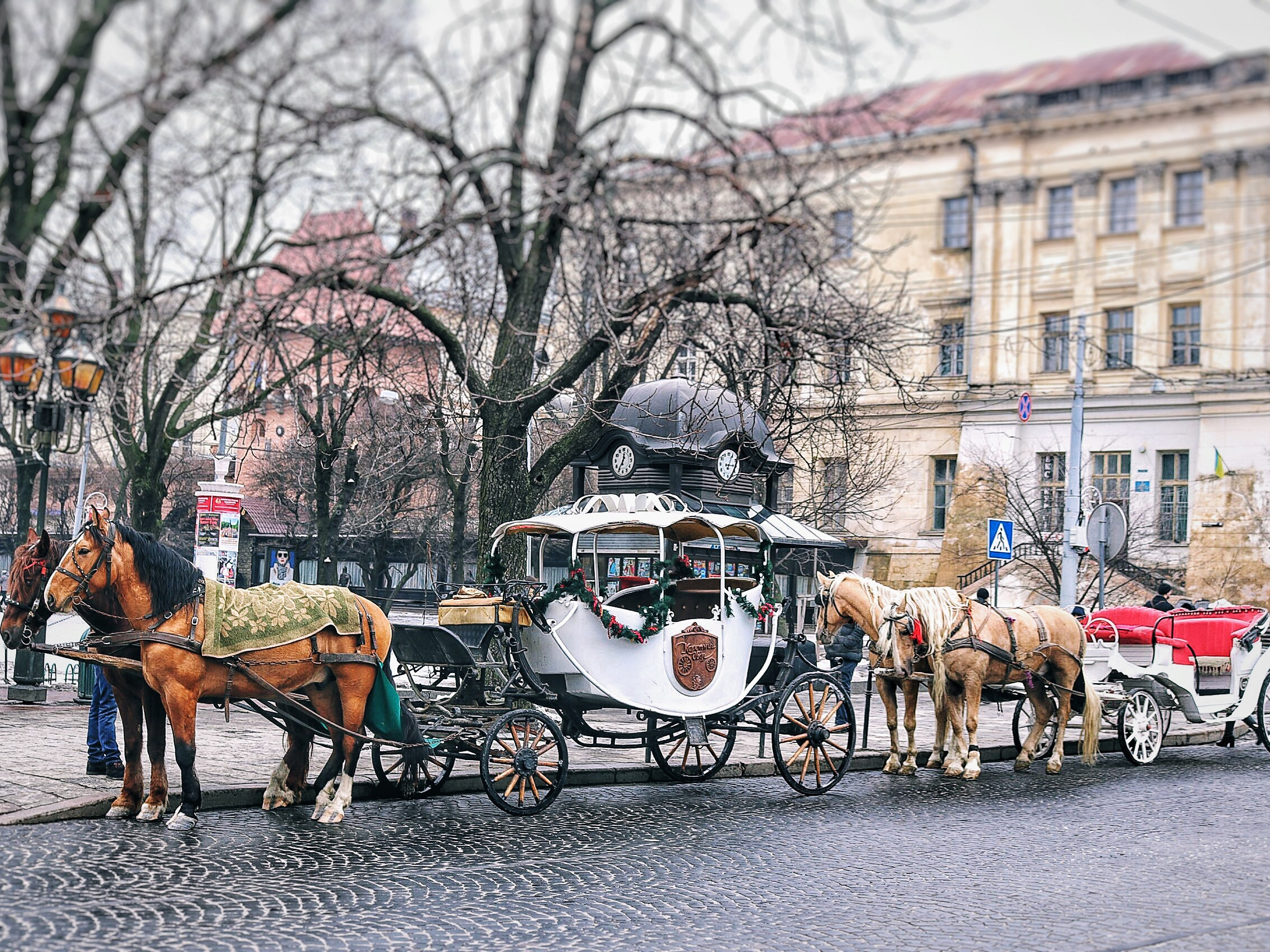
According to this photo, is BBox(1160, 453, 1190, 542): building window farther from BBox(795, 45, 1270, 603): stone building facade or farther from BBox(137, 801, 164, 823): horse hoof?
BBox(137, 801, 164, 823): horse hoof

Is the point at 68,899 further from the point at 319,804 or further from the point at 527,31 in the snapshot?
the point at 527,31

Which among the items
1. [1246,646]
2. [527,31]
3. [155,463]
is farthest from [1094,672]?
[155,463]

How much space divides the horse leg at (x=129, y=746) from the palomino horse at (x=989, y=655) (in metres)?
6.58

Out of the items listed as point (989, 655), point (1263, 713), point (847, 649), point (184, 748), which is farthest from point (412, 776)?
point (1263, 713)

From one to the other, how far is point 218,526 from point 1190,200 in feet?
44.5

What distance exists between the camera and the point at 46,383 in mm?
20672

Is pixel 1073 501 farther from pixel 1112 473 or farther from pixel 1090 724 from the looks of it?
pixel 1112 473

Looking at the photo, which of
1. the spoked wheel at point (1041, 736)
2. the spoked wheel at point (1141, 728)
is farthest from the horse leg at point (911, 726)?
the spoked wheel at point (1141, 728)

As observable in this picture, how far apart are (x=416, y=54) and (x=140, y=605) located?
4.77m

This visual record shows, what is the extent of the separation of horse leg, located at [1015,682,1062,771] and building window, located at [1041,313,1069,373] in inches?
988

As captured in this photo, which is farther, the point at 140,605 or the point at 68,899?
the point at 140,605

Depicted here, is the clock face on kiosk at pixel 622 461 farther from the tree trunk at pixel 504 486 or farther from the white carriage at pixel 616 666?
the white carriage at pixel 616 666

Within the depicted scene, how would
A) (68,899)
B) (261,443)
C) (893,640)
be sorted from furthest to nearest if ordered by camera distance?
(261,443)
(893,640)
(68,899)

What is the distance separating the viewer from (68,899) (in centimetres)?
719
